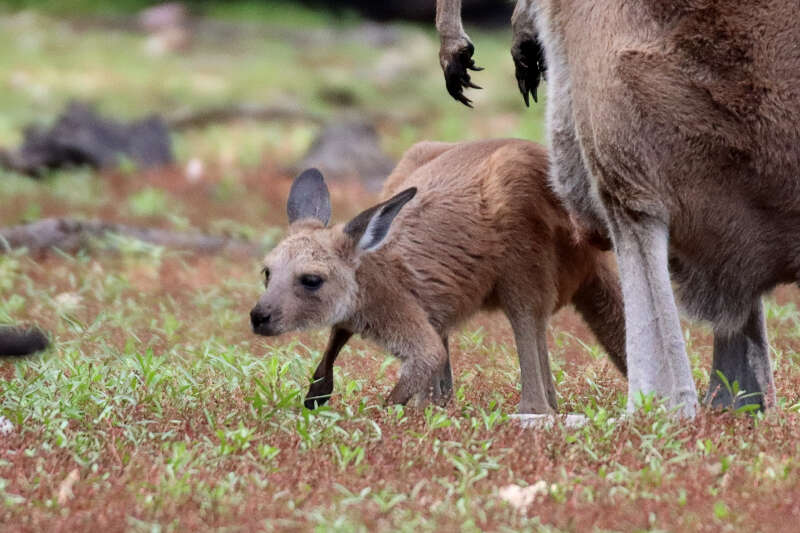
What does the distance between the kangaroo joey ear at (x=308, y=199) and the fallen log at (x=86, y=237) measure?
252 cm

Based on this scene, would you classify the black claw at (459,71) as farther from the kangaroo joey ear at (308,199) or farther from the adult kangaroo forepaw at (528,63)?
the kangaroo joey ear at (308,199)

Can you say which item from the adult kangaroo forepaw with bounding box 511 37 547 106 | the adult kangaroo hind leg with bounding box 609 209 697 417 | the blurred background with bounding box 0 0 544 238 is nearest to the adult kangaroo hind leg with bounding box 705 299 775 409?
the adult kangaroo hind leg with bounding box 609 209 697 417

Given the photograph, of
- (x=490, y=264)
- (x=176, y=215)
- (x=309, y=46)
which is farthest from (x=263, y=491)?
(x=309, y=46)

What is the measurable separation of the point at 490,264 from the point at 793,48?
1.25 meters

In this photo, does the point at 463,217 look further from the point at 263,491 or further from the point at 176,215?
the point at 176,215

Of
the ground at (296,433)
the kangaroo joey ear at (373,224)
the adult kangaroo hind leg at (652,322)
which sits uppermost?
the kangaroo joey ear at (373,224)

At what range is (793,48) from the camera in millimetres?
3182

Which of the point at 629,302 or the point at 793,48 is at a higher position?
the point at 793,48

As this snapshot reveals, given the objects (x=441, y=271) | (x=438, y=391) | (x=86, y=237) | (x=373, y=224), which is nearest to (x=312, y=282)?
(x=373, y=224)

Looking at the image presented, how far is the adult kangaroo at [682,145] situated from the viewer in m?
3.21

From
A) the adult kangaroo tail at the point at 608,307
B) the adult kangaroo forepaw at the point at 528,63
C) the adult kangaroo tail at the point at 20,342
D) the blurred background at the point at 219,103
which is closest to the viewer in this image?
the adult kangaroo tail at the point at 20,342

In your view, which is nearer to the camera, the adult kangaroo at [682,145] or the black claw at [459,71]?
the adult kangaroo at [682,145]

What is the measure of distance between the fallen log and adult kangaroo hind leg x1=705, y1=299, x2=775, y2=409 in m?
3.80

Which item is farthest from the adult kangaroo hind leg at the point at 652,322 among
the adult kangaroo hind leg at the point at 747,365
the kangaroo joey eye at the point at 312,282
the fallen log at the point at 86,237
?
the fallen log at the point at 86,237
